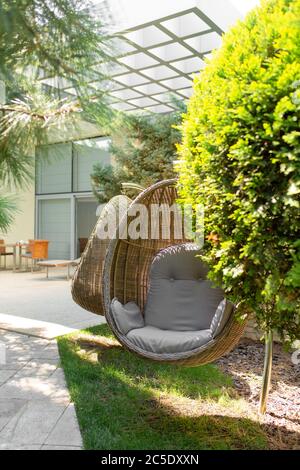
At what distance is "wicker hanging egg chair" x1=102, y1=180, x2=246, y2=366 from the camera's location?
2.32m

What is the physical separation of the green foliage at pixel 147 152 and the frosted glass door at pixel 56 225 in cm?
550

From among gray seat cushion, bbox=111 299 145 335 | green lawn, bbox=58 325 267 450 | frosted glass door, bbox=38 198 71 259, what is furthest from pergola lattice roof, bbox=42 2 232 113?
frosted glass door, bbox=38 198 71 259

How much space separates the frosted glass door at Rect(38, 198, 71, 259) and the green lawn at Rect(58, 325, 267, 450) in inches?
349

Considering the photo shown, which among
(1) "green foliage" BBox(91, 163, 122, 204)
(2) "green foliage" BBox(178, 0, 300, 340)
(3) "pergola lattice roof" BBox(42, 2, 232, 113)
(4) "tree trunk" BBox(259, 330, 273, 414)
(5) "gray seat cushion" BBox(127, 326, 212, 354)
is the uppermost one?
(3) "pergola lattice roof" BBox(42, 2, 232, 113)

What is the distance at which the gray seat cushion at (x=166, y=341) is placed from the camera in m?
2.35

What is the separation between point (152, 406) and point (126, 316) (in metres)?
0.63

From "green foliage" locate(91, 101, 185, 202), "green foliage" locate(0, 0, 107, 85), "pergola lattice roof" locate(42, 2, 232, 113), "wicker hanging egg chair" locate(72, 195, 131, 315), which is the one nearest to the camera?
"green foliage" locate(0, 0, 107, 85)

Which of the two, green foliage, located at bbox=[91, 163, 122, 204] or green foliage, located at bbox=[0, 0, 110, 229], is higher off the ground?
green foliage, located at bbox=[91, 163, 122, 204]

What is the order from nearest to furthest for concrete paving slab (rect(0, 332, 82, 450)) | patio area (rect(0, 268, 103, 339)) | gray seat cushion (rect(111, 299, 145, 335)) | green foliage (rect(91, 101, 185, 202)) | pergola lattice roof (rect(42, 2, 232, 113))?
concrete paving slab (rect(0, 332, 82, 450)) < gray seat cushion (rect(111, 299, 145, 335)) < patio area (rect(0, 268, 103, 339)) < pergola lattice roof (rect(42, 2, 232, 113)) < green foliage (rect(91, 101, 185, 202))

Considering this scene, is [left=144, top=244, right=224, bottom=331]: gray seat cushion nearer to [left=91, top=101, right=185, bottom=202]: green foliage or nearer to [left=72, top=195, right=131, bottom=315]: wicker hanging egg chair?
[left=72, top=195, right=131, bottom=315]: wicker hanging egg chair

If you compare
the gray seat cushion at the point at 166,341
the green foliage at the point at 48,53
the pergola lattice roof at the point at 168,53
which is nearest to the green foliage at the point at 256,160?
the green foliage at the point at 48,53

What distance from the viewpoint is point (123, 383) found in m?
2.73
